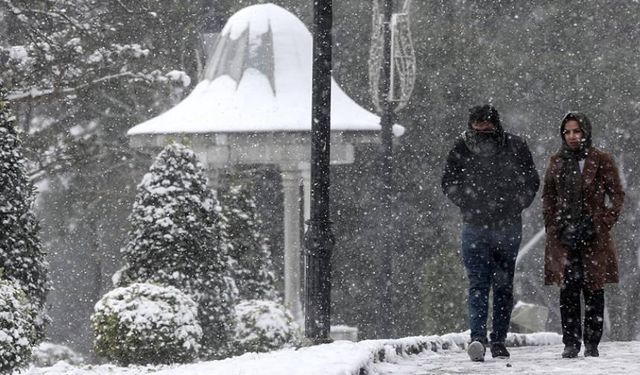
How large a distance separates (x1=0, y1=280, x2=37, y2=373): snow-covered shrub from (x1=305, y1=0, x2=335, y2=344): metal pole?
2.17 m

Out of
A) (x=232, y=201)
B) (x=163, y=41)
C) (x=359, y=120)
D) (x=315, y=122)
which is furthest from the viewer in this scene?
(x=163, y=41)

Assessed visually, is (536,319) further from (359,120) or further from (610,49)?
(610,49)

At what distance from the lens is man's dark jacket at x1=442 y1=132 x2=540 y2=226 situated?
9000mm

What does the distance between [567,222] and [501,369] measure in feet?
3.68

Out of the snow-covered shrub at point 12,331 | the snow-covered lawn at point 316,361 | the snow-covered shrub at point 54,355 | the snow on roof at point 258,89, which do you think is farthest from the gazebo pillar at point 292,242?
the snow-covered shrub at point 12,331

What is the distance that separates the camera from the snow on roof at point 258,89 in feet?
67.1

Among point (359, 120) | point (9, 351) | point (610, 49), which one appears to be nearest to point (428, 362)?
point (9, 351)

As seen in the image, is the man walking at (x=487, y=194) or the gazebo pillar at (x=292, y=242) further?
the gazebo pillar at (x=292, y=242)

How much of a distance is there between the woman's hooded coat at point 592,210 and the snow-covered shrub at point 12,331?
400 centimetres

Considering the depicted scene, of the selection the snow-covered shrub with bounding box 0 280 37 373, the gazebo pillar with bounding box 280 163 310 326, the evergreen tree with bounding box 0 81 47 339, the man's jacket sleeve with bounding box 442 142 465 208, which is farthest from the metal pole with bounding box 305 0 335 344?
the gazebo pillar with bounding box 280 163 310 326

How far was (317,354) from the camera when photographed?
7.79 meters

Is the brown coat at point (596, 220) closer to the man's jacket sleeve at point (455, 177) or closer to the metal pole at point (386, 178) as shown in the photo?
the man's jacket sleeve at point (455, 177)

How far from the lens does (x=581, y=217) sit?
353 inches

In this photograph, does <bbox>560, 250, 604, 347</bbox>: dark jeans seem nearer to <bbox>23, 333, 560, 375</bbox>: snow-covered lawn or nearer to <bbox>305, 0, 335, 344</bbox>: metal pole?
<bbox>23, 333, 560, 375</bbox>: snow-covered lawn
